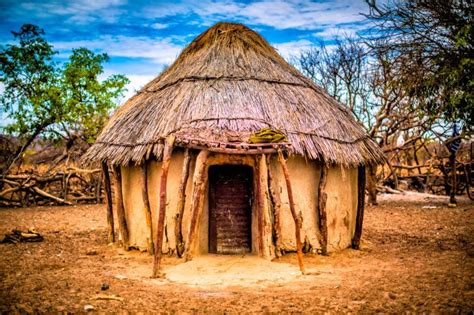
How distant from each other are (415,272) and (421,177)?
541 inches

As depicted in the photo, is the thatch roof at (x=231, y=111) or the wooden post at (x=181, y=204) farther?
the thatch roof at (x=231, y=111)

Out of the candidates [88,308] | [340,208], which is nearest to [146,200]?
[88,308]

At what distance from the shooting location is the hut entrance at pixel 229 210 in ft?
27.1

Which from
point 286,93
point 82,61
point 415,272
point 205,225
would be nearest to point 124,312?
point 205,225

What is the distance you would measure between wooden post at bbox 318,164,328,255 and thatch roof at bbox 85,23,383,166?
35cm

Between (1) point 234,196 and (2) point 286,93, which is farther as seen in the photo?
(2) point 286,93

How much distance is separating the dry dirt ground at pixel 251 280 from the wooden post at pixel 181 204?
28cm

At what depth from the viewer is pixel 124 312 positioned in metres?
5.15

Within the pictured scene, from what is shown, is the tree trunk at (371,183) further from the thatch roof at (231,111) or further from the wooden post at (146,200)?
the wooden post at (146,200)

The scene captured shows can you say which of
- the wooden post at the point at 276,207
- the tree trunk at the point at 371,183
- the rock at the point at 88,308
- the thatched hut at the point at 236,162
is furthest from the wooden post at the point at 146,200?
the tree trunk at the point at 371,183

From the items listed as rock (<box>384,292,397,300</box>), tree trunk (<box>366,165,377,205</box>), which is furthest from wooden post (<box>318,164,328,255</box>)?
tree trunk (<box>366,165,377,205</box>)

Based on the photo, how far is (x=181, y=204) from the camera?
766 centimetres

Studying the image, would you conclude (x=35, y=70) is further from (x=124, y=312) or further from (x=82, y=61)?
(x=124, y=312)

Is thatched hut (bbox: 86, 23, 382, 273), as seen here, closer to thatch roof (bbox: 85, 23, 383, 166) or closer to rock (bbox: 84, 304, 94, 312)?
thatch roof (bbox: 85, 23, 383, 166)
